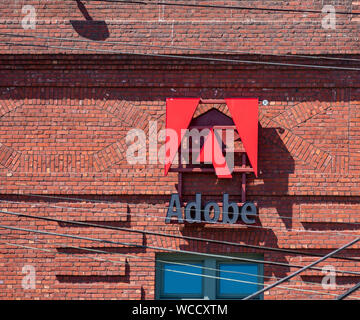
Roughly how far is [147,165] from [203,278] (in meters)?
2.47

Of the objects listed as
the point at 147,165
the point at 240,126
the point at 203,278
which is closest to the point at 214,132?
the point at 240,126

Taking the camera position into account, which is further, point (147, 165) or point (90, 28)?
point (90, 28)

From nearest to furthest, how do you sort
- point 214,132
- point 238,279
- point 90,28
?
point 214,132 → point 238,279 → point 90,28

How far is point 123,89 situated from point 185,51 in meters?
1.45

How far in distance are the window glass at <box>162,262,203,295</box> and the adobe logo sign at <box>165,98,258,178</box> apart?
1.97 m

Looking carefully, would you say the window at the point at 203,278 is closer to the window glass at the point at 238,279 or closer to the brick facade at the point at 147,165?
the window glass at the point at 238,279

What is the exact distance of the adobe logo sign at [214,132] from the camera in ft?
36.1

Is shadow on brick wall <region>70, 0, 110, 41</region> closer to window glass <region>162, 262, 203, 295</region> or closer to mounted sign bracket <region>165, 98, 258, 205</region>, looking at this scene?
mounted sign bracket <region>165, 98, 258, 205</region>

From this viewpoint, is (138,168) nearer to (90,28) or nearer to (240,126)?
(240,126)

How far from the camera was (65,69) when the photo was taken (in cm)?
1162

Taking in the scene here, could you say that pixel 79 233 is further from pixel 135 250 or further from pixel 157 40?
pixel 157 40

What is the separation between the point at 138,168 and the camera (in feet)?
37.7

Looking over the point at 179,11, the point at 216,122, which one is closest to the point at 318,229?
the point at 216,122

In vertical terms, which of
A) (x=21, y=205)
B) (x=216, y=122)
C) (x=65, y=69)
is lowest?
(x=21, y=205)
